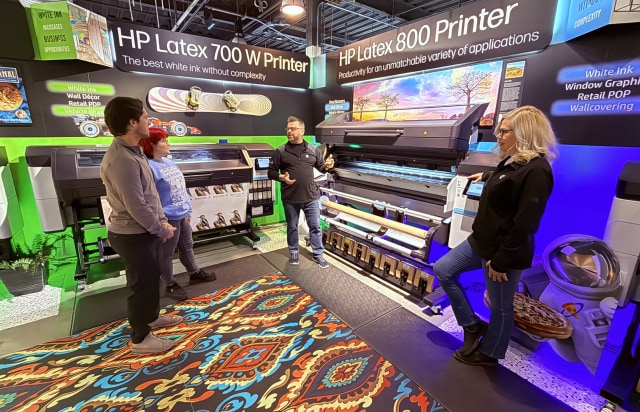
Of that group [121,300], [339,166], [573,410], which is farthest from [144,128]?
[573,410]

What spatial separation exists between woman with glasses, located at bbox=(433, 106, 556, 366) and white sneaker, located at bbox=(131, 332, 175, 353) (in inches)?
93.3

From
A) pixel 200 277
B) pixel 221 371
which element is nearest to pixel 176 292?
pixel 200 277

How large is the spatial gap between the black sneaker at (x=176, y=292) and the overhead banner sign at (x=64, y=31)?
2.73 meters

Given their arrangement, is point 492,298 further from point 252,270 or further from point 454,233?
point 252,270

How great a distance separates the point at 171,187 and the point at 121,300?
1402 millimetres

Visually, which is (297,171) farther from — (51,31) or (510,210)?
(51,31)

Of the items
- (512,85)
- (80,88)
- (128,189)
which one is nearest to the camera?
(128,189)

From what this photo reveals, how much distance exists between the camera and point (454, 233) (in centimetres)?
269

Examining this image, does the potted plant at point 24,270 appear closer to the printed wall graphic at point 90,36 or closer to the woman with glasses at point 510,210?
the printed wall graphic at point 90,36

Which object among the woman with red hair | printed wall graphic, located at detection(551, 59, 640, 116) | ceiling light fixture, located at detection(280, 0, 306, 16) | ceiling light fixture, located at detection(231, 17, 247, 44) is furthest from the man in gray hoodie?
ceiling light fixture, located at detection(231, 17, 247, 44)

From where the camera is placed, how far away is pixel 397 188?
3.34 metres

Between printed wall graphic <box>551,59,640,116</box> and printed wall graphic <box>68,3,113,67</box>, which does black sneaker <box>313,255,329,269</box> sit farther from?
printed wall graphic <box>68,3,113,67</box>

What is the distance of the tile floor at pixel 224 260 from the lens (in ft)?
6.78

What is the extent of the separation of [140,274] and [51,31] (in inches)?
123
